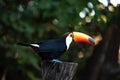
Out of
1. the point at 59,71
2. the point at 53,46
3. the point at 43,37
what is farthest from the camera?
the point at 43,37

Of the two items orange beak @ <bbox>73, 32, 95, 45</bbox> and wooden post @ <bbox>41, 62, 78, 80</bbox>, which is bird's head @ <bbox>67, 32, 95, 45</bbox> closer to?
orange beak @ <bbox>73, 32, 95, 45</bbox>

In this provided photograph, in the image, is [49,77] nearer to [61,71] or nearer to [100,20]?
[61,71]

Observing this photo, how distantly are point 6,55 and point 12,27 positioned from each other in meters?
0.46

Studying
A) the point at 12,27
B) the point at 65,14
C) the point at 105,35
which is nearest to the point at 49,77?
the point at 65,14

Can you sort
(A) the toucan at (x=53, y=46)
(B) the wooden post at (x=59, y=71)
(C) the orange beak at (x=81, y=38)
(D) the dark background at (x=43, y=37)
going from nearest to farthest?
(B) the wooden post at (x=59, y=71)
(A) the toucan at (x=53, y=46)
(C) the orange beak at (x=81, y=38)
(D) the dark background at (x=43, y=37)

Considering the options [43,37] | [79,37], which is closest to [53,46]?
[79,37]

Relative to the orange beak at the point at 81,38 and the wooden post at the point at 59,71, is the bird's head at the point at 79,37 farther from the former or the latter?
the wooden post at the point at 59,71

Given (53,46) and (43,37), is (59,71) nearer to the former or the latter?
(53,46)

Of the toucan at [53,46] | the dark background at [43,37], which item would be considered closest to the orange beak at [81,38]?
the toucan at [53,46]

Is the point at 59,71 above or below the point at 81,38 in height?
below

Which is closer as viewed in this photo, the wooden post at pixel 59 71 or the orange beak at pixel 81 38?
the wooden post at pixel 59 71

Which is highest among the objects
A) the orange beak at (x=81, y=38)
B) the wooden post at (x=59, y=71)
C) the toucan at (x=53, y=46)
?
the orange beak at (x=81, y=38)

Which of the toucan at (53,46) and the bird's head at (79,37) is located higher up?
the bird's head at (79,37)

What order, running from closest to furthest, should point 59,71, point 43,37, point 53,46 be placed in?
point 59,71 < point 53,46 < point 43,37
